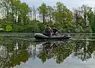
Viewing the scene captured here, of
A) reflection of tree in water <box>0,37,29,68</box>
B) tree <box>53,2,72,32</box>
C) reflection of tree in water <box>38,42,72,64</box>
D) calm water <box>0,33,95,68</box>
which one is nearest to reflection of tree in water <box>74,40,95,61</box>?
calm water <box>0,33,95,68</box>

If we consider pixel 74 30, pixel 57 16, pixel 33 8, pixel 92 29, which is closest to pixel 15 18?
pixel 33 8

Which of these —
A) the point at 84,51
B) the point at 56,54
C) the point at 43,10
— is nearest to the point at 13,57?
the point at 56,54

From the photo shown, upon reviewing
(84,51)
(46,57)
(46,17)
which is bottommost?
(84,51)

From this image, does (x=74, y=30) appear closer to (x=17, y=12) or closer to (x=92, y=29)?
(x=92, y=29)

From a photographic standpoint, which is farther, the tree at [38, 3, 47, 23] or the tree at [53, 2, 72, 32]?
the tree at [38, 3, 47, 23]

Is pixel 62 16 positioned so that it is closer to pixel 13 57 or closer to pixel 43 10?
pixel 43 10

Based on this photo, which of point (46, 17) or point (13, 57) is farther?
point (46, 17)

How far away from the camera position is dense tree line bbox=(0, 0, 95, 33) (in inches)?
2269

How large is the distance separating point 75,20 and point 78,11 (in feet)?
8.79

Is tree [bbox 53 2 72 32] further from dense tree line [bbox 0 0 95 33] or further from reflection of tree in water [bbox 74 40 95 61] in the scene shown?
reflection of tree in water [bbox 74 40 95 61]

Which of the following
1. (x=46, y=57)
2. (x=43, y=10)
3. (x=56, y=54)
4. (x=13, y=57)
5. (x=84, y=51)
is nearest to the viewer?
(x=13, y=57)

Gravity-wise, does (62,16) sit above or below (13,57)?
above

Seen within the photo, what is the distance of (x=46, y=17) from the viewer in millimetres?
64438

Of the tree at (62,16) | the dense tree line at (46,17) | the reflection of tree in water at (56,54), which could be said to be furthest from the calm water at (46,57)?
the tree at (62,16)
